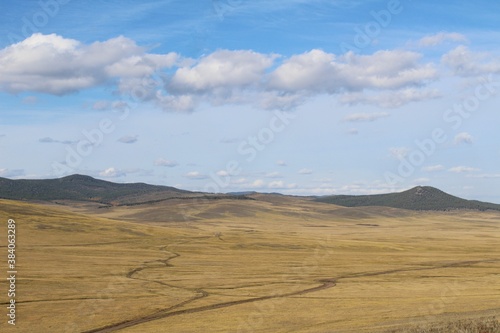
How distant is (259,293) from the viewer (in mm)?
74438

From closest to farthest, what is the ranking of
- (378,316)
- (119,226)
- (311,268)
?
(378,316), (311,268), (119,226)

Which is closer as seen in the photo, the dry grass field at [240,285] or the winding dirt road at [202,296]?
the winding dirt road at [202,296]

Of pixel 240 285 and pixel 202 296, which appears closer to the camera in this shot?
pixel 202 296

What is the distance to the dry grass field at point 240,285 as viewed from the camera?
2189 inches

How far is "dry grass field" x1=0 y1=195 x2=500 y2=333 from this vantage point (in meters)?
55.6

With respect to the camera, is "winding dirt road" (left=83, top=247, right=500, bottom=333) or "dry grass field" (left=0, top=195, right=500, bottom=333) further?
"dry grass field" (left=0, top=195, right=500, bottom=333)

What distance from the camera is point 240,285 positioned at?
3206 inches

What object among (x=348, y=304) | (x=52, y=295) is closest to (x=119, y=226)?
(x=52, y=295)

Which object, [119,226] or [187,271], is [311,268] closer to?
[187,271]

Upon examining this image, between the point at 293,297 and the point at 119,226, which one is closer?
the point at 293,297

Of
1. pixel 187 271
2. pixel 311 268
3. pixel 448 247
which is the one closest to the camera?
pixel 187 271

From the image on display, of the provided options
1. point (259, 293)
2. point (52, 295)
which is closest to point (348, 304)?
point (259, 293)

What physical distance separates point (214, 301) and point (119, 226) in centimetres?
10637

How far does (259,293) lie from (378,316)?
805 inches
